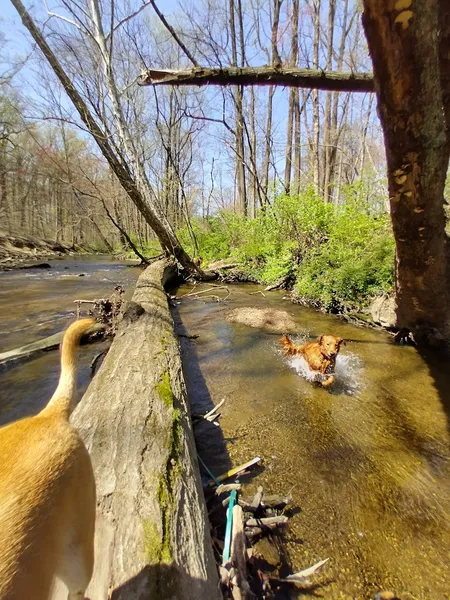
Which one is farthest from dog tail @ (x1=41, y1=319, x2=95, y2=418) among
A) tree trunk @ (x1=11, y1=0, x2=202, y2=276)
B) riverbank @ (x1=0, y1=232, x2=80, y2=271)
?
riverbank @ (x1=0, y1=232, x2=80, y2=271)

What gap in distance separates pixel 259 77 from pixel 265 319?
182 inches

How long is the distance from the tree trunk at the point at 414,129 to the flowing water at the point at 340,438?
1.46 m

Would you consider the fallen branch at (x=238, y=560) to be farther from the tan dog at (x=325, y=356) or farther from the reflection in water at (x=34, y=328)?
the reflection in water at (x=34, y=328)

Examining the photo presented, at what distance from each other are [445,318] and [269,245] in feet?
23.9

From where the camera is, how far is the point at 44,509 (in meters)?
0.99

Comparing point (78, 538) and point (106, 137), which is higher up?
point (106, 137)

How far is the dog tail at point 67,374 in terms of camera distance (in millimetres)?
1393

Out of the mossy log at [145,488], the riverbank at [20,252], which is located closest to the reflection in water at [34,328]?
the mossy log at [145,488]

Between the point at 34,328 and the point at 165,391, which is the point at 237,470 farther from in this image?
the point at 34,328

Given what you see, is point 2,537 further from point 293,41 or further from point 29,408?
point 293,41

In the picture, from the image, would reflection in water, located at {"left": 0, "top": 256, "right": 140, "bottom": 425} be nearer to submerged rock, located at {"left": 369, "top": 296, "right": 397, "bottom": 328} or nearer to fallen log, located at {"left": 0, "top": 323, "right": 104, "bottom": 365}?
fallen log, located at {"left": 0, "top": 323, "right": 104, "bottom": 365}

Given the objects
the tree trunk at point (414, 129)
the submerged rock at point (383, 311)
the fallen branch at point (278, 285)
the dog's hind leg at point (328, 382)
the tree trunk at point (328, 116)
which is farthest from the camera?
the tree trunk at point (328, 116)

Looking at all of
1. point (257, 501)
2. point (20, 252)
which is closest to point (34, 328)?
point (257, 501)

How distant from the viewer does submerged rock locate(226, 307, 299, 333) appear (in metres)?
5.93
